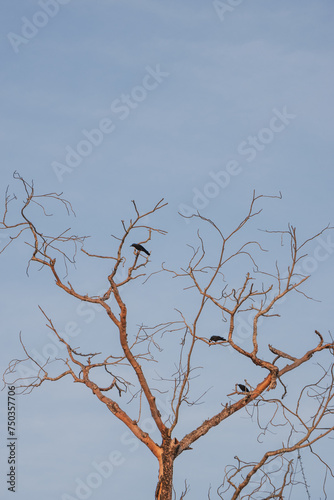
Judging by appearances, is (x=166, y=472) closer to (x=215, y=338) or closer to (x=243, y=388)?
(x=243, y=388)

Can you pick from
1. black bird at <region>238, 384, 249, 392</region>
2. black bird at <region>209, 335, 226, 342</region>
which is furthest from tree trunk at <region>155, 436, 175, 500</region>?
black bird at <region>209, 335, 226, 342</region>

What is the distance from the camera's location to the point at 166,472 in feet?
25.6

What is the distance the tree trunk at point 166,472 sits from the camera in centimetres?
777

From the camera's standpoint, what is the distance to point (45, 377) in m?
8.57

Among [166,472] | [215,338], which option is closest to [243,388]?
[215,338]

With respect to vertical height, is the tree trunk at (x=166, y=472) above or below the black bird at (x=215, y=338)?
below

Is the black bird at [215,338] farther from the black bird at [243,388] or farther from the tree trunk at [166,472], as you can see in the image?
the tree trunk at [166,472]

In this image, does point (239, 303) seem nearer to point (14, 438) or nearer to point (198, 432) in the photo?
point (198, 432)

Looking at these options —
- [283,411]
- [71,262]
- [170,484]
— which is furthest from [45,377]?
[283,411]

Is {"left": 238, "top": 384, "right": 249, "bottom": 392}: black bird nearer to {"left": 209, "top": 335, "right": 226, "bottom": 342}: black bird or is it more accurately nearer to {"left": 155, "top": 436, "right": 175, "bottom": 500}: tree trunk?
{"left": 209, "top": 335, "right": 226, "bottom": 342}: black bird

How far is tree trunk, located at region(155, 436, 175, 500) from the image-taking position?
7766 mm

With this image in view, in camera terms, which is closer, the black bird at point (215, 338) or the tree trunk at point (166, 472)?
the tree trunk at point (166, 472)

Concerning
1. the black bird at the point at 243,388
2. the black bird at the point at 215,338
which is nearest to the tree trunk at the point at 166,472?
the black bird at the point at 243,388

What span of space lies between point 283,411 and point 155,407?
4.22 feet
